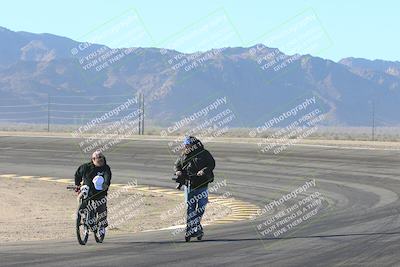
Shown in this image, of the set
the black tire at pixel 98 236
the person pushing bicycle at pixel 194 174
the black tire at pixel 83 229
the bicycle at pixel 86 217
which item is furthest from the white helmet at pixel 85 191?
the person pushing bicycle at pixel 194 174

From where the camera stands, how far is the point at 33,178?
29.7 m

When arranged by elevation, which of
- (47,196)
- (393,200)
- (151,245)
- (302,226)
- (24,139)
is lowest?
(393,200)

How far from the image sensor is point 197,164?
13703 mm

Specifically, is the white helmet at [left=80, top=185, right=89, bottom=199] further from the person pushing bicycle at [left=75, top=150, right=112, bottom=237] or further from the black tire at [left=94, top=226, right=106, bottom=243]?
the black tire at [left=94, top=226, right=106, bottom=243]

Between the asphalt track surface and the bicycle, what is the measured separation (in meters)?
0.18

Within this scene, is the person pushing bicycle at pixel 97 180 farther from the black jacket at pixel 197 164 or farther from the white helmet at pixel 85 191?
the black jacket at pixel 197 164

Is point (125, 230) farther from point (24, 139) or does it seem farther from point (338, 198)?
point (24, 139)

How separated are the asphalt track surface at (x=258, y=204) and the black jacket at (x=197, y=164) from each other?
1030 millimetres

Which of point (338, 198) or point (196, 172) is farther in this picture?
point (338, 198)

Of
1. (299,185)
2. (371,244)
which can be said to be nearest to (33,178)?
(299,185)

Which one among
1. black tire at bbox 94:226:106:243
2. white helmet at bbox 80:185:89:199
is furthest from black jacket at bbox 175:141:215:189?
black tire at bbox 94:226:106:243

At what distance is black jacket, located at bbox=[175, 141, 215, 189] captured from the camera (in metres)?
13.7

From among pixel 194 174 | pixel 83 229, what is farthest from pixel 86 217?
pixel 194 174

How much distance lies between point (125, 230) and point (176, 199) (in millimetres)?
6822
